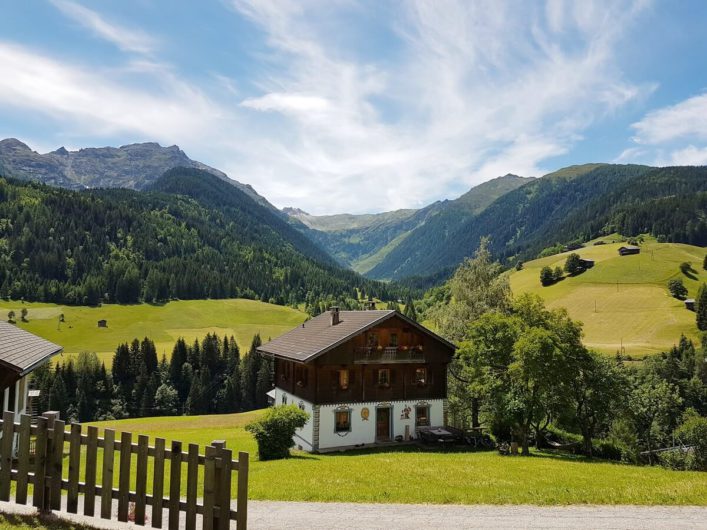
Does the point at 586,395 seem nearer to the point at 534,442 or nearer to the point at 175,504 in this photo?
the point at 534,442

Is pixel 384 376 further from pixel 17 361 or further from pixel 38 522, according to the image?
pixel 38 522

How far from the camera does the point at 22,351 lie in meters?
27.0

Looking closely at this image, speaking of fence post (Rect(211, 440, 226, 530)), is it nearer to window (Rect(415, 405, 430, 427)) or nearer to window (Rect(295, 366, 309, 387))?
window (Rect(295, 366, 309, 387))

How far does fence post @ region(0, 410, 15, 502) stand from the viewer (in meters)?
9.98

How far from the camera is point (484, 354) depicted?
4072cm

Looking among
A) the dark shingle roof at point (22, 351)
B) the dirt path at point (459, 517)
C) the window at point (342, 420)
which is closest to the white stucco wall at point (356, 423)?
the window at point (342, 420)

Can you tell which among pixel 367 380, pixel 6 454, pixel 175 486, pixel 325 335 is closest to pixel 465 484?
pixel 175 486

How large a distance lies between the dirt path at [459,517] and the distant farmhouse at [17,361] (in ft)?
46.5

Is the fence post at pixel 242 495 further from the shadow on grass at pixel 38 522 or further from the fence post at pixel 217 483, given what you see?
the shadow on grass at pixel 38 522

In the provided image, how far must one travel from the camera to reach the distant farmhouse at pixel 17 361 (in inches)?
892

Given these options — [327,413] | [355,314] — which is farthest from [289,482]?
[355,314]

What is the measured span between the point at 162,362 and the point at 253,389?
28.4 m

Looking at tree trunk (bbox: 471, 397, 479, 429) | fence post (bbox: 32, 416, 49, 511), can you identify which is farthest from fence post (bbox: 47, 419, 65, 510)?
tree trunk (bbox: 471, 397, 479, 429)

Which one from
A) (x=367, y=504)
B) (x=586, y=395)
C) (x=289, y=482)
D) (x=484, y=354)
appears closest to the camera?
(x=367, y=504)
